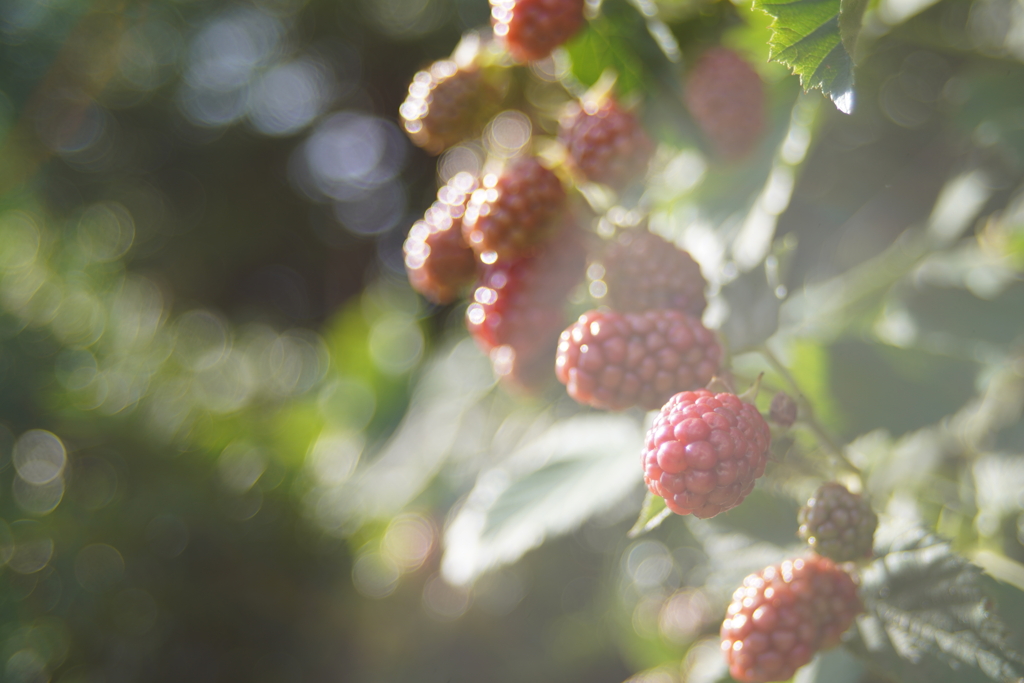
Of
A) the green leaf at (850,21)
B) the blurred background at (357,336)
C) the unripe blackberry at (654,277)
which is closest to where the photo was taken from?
the green leaf at (850,21)

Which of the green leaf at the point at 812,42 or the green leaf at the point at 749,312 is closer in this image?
the green leaf at the point at 812,42

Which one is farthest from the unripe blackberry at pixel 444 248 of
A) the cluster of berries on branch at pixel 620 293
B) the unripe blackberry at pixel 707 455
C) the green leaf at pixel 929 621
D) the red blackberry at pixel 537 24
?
the green leaf at pixel 929 621

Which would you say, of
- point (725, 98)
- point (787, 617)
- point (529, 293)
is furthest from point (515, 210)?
point (787, 617)

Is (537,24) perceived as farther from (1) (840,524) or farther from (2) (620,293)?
(1) (840,524)

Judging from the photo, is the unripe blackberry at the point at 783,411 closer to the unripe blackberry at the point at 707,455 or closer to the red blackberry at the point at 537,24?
the unripe blackberry at the point at 707,455

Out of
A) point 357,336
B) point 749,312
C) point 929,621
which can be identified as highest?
point 749,312

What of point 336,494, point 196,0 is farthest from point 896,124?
point 196,0
